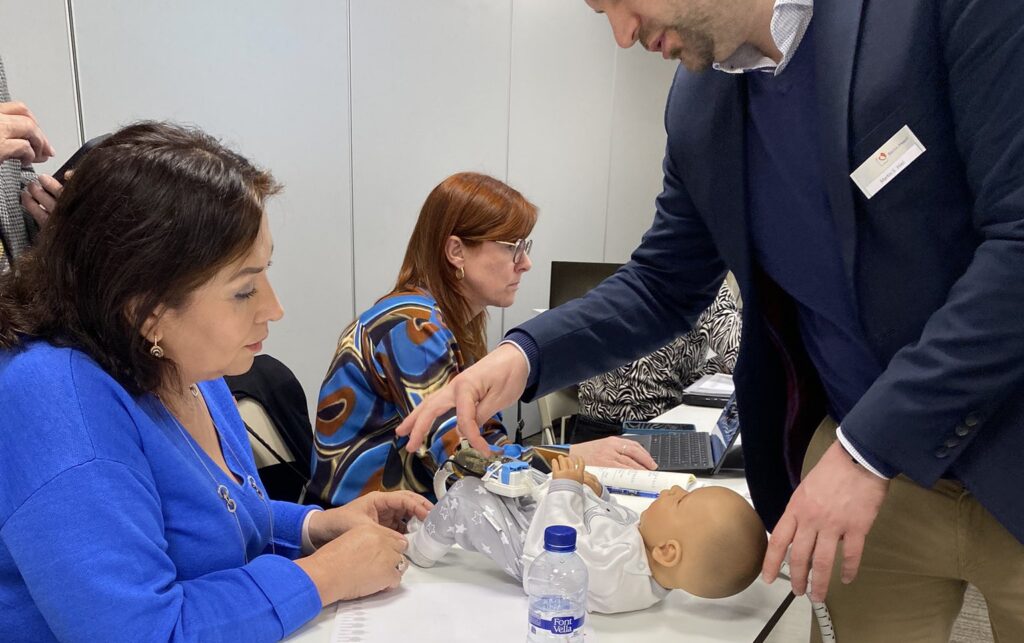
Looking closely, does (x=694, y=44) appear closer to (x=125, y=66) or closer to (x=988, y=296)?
(x=988, y=296)

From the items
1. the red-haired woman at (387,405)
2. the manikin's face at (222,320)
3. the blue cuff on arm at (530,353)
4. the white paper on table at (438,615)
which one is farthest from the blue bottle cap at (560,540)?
the red-haired woman at (387,405)

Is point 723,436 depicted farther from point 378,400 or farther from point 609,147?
point 609,147

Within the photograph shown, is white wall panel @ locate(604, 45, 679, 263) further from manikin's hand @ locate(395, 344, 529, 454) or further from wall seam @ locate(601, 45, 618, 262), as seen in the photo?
manikin's hand @ locate(395, 344, 529, 454)

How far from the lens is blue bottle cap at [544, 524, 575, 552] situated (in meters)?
0.99

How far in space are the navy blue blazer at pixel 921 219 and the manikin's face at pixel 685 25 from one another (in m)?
0.10

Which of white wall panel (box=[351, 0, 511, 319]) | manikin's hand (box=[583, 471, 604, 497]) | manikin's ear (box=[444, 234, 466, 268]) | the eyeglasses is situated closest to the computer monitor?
white wall panel (box=[351, 0, 511, 319])

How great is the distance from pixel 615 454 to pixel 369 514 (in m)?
0.66

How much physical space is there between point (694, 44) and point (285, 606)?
0.97 metres

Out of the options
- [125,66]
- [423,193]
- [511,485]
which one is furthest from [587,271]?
[511,485]

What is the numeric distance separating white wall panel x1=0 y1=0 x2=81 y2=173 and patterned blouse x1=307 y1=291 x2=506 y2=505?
1219 mm

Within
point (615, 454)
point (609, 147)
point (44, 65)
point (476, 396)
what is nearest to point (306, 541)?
point (476, 396)

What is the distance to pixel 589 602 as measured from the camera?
45.7 inches

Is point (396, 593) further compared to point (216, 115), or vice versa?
point (216, 115)

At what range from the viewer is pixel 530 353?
55.6 inches
